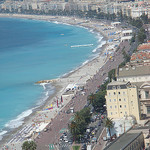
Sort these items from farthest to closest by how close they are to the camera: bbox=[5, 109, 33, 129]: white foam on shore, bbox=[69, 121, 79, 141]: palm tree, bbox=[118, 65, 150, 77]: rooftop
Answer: bbox=[5, 109, 33, 129]: white foam on shore → bbox=[118, 65, 150, 77]: rooftop → bbox=[69, 121, 79, 141]: palm tree

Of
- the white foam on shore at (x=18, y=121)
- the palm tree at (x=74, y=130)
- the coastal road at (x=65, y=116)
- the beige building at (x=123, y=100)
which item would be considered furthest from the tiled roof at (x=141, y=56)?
the palm tree at (x=74, y=130)

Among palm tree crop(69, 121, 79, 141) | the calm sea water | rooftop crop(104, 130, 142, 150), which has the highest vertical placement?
rooftop crop(104, 130, 142, 150)

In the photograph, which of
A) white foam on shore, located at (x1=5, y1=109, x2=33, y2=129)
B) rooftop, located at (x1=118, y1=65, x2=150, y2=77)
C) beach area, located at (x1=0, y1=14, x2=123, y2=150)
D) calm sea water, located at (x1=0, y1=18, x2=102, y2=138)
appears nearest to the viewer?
beach area, located at (x1=0, y1=14, x2=123, y2=150)

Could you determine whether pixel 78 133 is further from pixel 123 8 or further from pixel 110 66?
pixel 123 8

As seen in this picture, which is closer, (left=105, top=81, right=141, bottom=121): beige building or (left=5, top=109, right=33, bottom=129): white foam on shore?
(left=105, top=81, right=141, bottom=121): beige building

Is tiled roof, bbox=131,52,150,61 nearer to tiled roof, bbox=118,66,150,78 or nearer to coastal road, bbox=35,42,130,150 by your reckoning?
coastal road, bbox=35,42,130,150

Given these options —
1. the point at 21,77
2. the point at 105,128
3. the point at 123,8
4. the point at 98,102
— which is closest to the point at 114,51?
the point at 21,77

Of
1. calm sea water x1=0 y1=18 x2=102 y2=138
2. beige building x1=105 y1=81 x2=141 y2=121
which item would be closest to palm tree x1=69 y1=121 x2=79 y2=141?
beige building x1=105 y1=81 x2=141 y2=121

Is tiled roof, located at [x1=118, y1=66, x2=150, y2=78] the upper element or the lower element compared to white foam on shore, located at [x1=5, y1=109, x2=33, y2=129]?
upper

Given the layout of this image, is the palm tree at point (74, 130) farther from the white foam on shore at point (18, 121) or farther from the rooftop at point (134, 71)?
the white foam on shore at point (18, 121)
